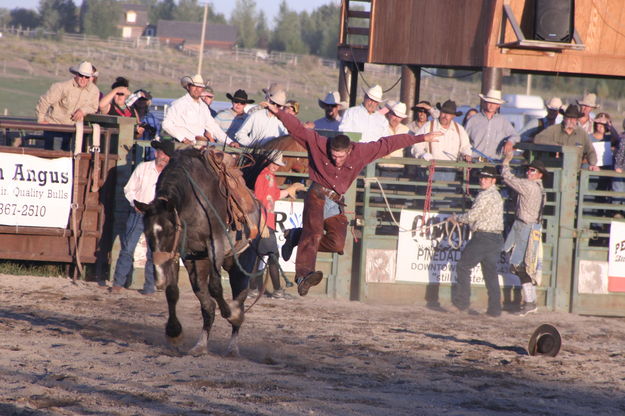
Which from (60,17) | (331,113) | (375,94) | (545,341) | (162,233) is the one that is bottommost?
(545,341)

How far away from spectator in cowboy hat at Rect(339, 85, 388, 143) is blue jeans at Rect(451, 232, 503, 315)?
1.87 meters

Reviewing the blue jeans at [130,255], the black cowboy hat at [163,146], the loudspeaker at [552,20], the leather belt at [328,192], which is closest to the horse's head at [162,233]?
the black cowboy hat at [163,146]

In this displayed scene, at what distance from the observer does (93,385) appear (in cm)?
716

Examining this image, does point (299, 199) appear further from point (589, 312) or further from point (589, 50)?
point (589, 50)

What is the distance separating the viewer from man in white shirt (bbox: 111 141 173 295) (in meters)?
11.4

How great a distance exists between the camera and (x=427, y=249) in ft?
41.5

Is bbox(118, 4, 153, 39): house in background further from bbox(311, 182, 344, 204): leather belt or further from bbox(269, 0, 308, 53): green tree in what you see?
bbox(311, 182, 344, 204): leather belt

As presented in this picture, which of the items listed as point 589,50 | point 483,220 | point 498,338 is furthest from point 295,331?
point 589,50

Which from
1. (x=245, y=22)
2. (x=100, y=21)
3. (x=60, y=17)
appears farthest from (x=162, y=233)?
(x=245, y=22)

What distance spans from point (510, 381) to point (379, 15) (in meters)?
9.47

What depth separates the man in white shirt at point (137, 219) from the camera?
11359 mm

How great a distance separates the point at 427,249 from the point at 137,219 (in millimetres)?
3758

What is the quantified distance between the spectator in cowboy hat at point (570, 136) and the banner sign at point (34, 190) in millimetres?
6516

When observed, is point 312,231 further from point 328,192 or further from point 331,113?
point 331,113
